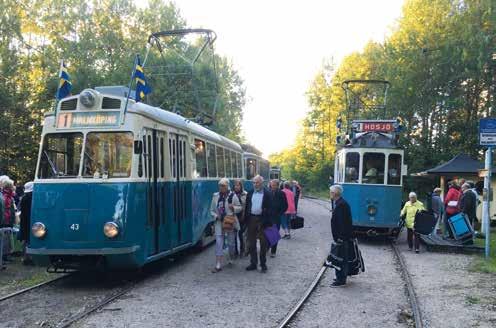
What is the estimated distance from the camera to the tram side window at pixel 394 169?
15.4m

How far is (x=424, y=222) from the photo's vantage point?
1348cm

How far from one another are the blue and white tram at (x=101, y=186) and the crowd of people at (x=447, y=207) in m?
6.87

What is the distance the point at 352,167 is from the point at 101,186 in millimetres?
8883

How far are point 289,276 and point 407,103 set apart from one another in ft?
94.5

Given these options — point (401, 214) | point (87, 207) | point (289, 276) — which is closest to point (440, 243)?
point (401, 214)

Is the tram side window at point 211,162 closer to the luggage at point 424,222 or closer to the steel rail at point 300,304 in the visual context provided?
the steel rail at point 300,304

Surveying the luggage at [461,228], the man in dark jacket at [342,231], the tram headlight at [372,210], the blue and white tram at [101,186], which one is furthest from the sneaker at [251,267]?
the luggage at [461,228]

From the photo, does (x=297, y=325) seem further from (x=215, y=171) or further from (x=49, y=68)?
(x=49, y=68)

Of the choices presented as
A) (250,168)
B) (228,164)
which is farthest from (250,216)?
(250,168)

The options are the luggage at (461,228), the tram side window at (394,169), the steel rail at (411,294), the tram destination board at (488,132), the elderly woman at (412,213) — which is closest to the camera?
the steel rail at (411,294)

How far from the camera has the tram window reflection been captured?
615 inches

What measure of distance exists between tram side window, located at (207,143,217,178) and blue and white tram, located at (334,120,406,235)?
3968mm

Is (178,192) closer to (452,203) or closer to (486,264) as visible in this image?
(486,264)

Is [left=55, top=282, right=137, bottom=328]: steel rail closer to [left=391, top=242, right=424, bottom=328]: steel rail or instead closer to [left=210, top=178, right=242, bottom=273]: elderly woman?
[left=210, top=178, right=242, bottom=273]: elderly woman
